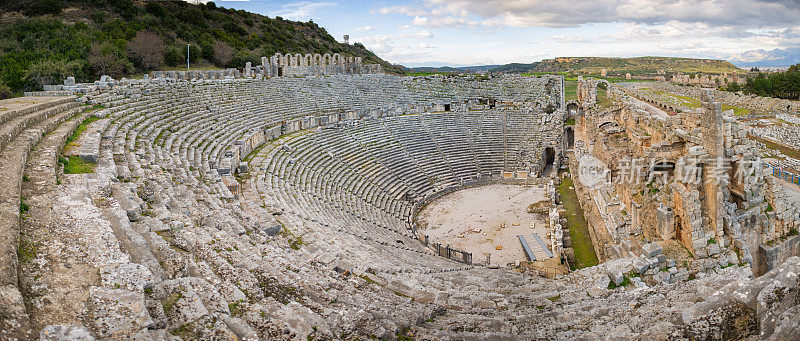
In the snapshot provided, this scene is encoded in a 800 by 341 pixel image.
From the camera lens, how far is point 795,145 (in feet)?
91.9

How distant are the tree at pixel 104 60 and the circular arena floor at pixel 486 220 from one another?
18.0m

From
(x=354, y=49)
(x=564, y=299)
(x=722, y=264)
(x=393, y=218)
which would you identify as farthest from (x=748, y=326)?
(x=354, y=49)

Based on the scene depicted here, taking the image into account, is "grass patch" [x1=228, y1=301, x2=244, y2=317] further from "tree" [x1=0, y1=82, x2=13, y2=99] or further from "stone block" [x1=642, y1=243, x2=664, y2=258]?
"tree" [x1=0, y1=82, x2=13, y2=99]

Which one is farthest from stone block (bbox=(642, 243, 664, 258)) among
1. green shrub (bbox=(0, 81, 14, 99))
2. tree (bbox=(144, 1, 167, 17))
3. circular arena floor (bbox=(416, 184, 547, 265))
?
tree (bbox=(144, 1, 167, 17))

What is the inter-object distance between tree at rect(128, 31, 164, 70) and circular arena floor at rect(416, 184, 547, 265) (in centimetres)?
2092

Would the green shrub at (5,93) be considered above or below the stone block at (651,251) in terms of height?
above

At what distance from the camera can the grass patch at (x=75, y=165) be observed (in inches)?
372

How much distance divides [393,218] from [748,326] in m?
14.4

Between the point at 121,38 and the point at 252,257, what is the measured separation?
31008 mm

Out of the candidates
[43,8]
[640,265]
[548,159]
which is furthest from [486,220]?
[43,8]

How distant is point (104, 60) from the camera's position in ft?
82.0

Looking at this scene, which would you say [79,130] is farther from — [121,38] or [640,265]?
[121,38]

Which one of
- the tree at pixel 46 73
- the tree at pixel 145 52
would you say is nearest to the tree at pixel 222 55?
the tree at pixel 145 52

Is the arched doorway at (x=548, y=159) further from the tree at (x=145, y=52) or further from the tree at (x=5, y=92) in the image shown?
the tree at (x=5, y=92)
